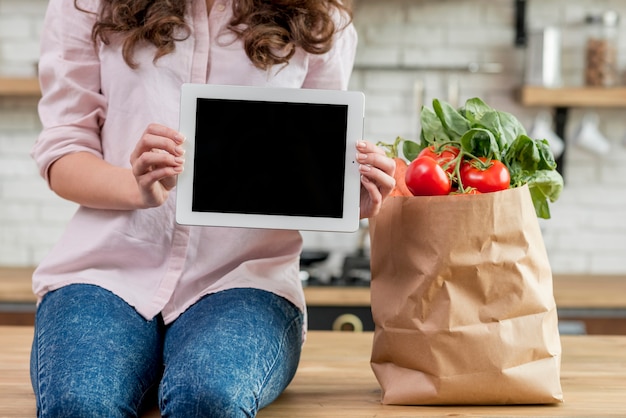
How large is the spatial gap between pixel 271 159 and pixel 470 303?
0.32m

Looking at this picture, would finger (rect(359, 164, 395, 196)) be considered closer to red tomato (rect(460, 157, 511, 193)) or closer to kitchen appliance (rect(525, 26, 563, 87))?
red tomato (rect(460, 157, 511, 193))

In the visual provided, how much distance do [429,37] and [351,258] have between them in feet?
2.56

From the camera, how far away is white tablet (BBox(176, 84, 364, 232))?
1188 mm

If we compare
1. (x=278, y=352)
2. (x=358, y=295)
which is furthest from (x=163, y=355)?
(x=358, y=295)

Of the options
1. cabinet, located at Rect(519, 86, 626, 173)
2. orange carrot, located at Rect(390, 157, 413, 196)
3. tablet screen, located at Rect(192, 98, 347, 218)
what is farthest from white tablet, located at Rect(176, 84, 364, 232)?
cabinet, located at Rect(519, 86, 626, 173)

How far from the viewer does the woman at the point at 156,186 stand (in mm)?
1216

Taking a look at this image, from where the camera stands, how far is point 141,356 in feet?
3.96

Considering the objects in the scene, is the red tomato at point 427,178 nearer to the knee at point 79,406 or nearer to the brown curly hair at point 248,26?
the brown curly hair at point 248,26

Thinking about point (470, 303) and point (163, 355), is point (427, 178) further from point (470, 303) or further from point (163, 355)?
point (163, 355)

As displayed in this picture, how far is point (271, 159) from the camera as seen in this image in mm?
1203

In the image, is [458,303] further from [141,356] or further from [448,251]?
[141,356]

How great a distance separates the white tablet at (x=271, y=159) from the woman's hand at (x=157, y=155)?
0.02m

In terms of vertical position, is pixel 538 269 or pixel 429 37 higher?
pixel 429 37

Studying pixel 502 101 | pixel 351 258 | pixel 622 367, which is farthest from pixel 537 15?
pixel 622 367
